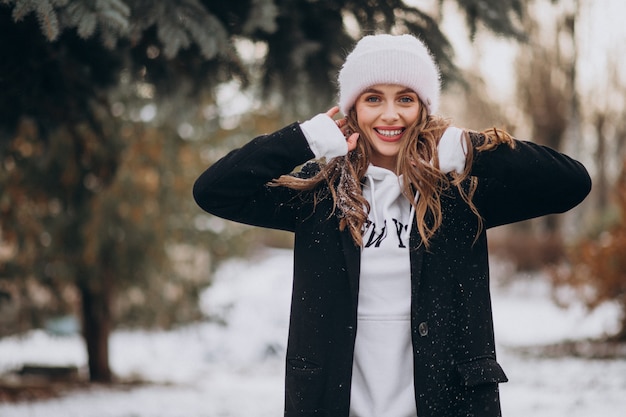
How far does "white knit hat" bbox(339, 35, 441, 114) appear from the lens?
2402 millimetres

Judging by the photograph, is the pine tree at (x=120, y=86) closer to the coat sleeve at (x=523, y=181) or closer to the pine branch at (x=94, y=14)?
the pine branch at (x=94, y=14)

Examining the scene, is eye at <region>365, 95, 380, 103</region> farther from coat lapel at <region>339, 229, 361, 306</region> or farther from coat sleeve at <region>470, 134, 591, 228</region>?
coat lapel at <region>339, 229, 361, 306</region>

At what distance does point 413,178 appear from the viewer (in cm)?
231

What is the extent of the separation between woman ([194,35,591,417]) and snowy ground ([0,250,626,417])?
3.73m

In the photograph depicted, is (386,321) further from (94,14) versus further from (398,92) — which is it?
(94,14)

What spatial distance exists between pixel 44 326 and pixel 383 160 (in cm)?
616

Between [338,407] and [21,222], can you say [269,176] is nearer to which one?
[338,407]

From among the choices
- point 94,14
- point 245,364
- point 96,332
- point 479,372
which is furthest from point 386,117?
point 245,364

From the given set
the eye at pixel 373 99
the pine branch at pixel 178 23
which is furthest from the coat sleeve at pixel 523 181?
the pine branch at pixel 178 23

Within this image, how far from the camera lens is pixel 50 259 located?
24.5 ft

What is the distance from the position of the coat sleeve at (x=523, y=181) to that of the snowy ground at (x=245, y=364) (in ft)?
12.0

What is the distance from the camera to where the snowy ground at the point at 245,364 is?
614 centimetres

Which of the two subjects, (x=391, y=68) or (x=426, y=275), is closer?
(x=426, y=275)

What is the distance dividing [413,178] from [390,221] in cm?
15
